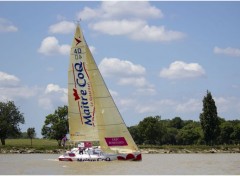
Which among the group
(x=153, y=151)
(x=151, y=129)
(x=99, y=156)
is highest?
(x=151, y=129)

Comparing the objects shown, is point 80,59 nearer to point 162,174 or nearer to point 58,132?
point 162,174

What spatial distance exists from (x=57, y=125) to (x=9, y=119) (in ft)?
47.1

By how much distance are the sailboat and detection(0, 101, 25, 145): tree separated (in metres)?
69.6

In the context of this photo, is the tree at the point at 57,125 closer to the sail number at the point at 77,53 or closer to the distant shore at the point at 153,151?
the distant shore at the point at 153,151

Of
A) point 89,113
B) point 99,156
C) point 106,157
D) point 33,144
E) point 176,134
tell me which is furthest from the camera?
point 176,134

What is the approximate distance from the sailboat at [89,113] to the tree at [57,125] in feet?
206

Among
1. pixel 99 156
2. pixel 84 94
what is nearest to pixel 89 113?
pixel 84 94

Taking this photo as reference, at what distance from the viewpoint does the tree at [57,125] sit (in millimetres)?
117812

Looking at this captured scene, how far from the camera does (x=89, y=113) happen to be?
54.5 meters

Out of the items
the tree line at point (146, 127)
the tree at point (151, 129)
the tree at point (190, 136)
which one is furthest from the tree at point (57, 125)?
the tree at point (190, 136)

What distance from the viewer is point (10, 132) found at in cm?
12250

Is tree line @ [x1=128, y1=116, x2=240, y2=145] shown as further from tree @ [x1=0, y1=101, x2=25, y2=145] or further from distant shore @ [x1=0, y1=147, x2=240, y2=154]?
tree @ [x1=0, y1=101, x2=25, y2=145]

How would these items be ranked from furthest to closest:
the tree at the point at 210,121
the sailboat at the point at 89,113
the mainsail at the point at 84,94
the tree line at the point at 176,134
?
the tree line at the point at 176,134 < the tree at the point at 210,121 < the mainsail at the point at 84,94 < the sailboat at the point at 89,113

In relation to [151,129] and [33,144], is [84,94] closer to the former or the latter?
[151,129]
